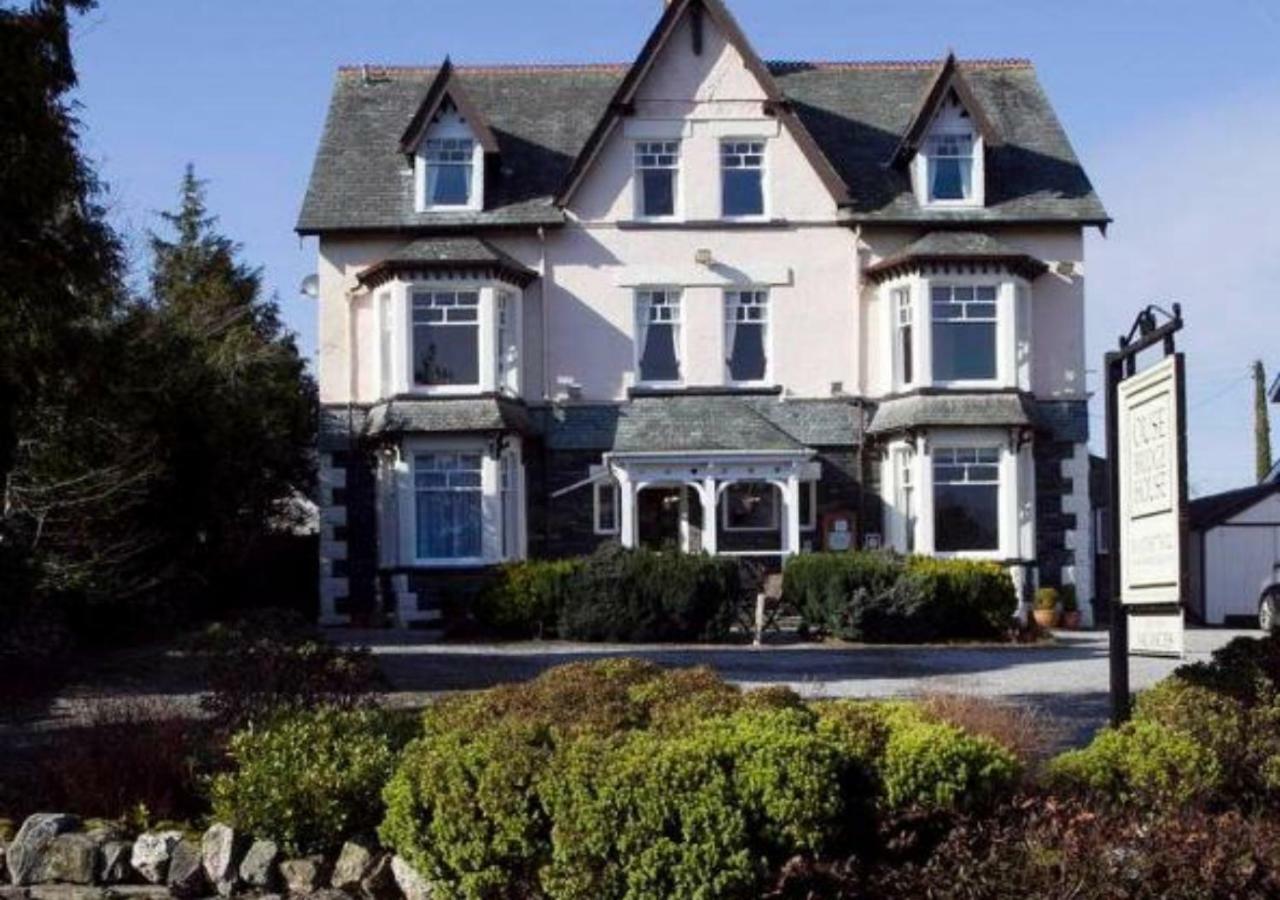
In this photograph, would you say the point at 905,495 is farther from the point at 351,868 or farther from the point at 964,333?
the point at 351,868

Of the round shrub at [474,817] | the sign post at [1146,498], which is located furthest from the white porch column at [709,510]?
the round shrub at [474,817]

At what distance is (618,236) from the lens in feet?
106

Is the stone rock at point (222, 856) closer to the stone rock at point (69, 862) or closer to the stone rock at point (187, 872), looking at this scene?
the stone rock at point (187, 872)

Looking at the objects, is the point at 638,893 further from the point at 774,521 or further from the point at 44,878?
the point at 774,521

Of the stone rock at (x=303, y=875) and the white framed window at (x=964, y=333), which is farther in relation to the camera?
the white framed window at (x=964, y=333)

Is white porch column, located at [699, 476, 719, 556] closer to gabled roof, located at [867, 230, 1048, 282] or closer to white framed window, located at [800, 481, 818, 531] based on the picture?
white framed window, located at [800, 481, 818, 531]

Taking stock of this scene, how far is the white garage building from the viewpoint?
35.4m

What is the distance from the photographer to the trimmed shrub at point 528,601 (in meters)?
27.5

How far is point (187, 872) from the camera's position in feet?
29.9

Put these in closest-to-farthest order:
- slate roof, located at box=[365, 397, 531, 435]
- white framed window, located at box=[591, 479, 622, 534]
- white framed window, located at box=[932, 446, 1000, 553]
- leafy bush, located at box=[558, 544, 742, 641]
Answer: leafy bush, located at box=[558, 544, 742, 641]
slate roof, located at box=[365, 397, 531, 435]
white framed window, located at box=[932, 446, 1000, 553]
white framed window, located at box=[591, 479, 622, 534]

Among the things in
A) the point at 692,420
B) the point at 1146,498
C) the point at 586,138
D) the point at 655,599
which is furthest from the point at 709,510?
the point at 1146,498

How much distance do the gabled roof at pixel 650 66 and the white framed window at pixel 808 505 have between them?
16.5 feet

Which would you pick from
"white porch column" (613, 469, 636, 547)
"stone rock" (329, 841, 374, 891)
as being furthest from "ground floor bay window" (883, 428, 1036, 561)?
"stone rock" (329, 841, 374, 891)

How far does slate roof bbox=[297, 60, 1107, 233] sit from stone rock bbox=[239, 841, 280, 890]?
23578mm
